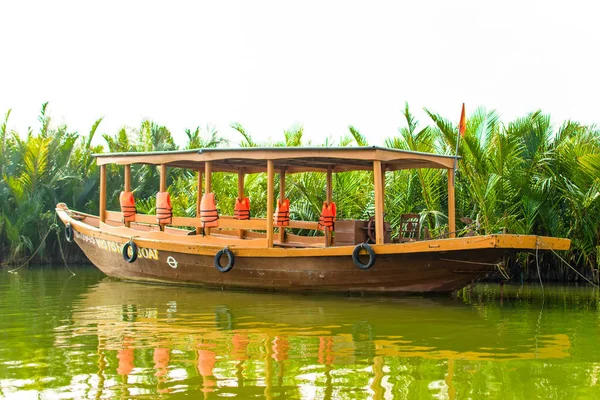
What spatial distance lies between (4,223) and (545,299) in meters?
14.2

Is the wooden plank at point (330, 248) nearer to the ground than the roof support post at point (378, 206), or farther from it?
nearer to the ground

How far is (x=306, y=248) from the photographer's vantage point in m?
12.6

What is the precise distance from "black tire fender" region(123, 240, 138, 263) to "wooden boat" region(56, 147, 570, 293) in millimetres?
18

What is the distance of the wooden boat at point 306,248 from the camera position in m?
11.8

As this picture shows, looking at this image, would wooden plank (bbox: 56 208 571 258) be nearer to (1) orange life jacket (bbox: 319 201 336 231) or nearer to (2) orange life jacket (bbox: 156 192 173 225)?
(2) orange life jacket (bbox: 156 192 173 225)

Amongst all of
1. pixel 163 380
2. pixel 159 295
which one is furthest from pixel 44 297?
pixel 163 380

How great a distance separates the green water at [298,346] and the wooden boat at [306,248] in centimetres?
37

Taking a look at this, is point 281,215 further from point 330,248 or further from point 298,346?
point 298,346

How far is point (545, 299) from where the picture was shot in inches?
500

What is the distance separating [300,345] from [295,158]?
5.25 meters

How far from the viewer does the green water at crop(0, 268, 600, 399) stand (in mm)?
6371

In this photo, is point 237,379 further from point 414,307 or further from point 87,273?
point 87,273

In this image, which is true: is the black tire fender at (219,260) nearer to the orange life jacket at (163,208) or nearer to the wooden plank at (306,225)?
the orange life jacket at (163,208)

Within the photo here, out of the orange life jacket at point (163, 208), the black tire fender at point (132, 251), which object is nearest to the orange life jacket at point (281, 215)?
the orange life jacket at point (163, 208)
